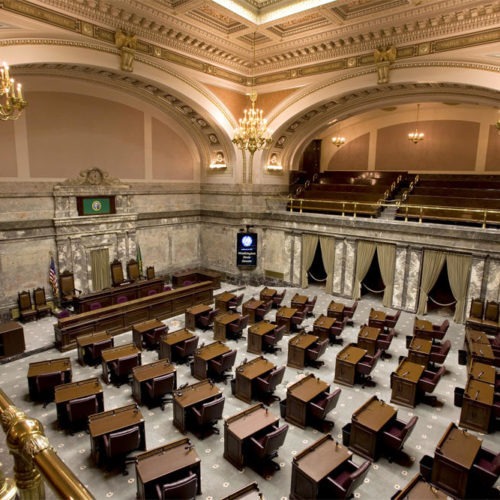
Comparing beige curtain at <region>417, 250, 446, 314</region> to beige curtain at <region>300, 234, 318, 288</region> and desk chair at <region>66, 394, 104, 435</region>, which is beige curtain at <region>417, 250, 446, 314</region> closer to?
beige curtain at <region>300, 234, 318, 288</region>

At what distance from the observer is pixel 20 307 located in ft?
37.7

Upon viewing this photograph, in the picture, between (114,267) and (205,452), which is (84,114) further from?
(205,452)

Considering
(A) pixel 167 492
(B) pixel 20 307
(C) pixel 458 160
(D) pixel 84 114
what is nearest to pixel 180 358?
(A) pixel 167 492

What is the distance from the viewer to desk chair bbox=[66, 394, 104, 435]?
243 inches

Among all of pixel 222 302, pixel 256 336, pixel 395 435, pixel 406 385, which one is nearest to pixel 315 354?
pixel 256 336

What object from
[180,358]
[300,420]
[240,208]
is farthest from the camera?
[240,208]

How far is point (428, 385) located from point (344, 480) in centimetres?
334

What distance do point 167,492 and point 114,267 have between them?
10466mm

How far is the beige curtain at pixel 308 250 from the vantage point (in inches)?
571

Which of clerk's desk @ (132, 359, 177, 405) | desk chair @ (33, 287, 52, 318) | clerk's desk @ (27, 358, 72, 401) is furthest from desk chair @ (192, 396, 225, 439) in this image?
desk chair @ (33, 287, 52, 318)

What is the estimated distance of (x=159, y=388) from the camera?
22.9ft

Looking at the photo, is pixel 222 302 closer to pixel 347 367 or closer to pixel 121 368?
pixel 121 368

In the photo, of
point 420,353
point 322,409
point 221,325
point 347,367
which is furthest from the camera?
point 221,325

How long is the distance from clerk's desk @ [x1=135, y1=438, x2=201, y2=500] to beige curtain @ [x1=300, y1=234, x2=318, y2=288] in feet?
33.7
